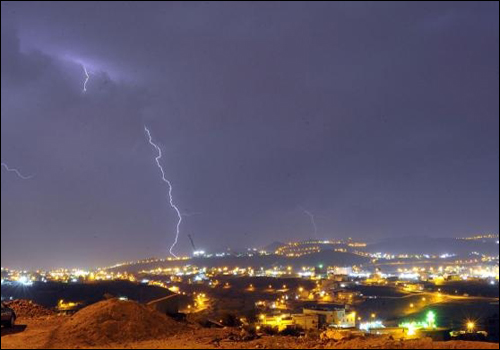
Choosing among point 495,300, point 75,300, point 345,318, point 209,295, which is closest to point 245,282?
point 209,295

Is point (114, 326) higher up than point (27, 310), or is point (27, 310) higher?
point (27, 310)

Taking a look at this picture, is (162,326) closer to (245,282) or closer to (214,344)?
Answer: (214,344)

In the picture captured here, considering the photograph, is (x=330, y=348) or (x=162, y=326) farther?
(x=162, y=326)

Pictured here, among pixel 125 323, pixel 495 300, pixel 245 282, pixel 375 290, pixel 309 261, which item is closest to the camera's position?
pixel 125 323

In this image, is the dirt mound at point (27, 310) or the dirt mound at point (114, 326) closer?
the dirt mound at point (114, 326)

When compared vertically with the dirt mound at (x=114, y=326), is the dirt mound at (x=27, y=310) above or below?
above

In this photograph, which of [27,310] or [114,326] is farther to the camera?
[27,310]

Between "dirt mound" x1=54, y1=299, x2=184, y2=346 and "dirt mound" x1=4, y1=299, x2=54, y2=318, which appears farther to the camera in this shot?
"dirt mound" x1=4, y1=299, x2=54, y2=318

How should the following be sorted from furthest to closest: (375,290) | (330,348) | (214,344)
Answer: (375,290), (214,344), (330,348)
